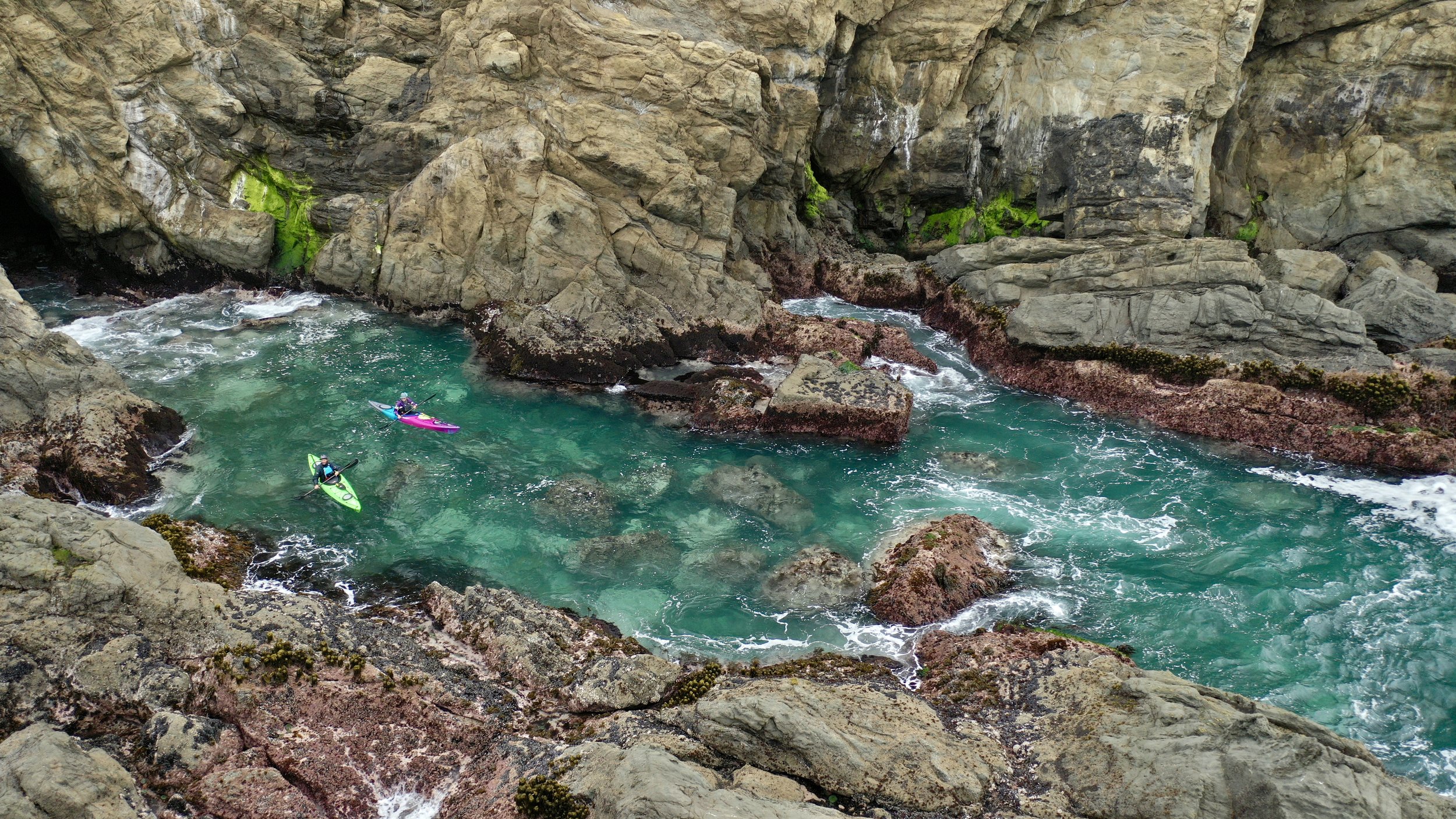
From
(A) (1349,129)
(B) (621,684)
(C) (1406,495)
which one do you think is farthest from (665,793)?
(A) (1349,129)

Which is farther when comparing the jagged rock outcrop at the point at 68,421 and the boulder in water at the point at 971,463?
the boulder in water at the point at 971,463

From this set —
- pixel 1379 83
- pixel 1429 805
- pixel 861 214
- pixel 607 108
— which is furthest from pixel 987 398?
pixel 1379 83

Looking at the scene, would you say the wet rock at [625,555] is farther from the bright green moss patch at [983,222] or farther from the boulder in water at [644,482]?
the bright green moss patch at [983,222]

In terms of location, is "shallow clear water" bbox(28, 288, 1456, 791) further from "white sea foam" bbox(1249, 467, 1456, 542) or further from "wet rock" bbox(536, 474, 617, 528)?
"wet rock" bbox(536, 474, 617, 528)

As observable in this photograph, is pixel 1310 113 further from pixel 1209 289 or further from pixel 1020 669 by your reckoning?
pixel 1020 669

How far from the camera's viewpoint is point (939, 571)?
70.0 feet

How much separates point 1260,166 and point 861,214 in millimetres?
19044

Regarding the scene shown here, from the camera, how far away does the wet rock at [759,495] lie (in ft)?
80.6

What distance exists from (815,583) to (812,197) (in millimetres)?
25721

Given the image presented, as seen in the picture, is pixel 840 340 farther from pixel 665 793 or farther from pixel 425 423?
pixel 665 793

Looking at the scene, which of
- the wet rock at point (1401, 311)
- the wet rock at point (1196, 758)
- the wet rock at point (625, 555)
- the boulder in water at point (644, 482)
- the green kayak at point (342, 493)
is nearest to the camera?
the wet rock at point (1196, 758)

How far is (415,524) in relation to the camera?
23375 millimetres

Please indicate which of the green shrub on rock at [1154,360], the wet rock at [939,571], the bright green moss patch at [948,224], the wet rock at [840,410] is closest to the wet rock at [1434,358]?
the green shrub on rock at [1154,360]

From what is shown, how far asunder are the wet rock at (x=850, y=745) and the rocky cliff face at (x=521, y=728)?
38 mm
